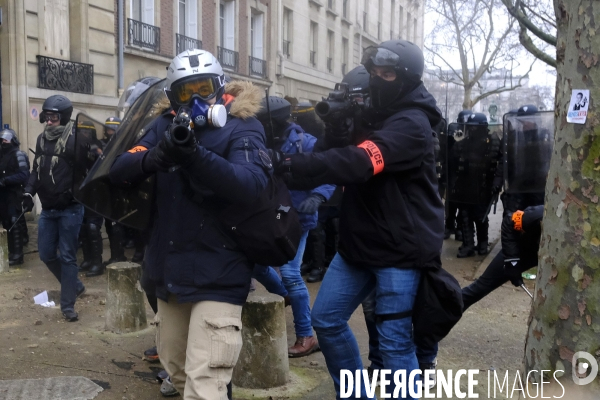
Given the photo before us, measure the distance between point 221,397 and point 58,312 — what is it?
3757 millimetres

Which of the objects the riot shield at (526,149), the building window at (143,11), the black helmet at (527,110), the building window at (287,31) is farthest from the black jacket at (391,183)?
the building window at (287,31)

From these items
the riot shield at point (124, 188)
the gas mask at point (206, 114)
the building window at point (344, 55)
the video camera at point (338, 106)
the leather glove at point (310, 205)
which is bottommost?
the leather glove at point (310, 205)

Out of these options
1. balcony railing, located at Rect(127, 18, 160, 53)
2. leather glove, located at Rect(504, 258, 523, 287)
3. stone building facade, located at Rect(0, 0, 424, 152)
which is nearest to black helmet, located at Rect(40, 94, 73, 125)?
leather glove, located at Rect(504, 258, 523, 287)

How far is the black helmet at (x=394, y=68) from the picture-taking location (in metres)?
3.21

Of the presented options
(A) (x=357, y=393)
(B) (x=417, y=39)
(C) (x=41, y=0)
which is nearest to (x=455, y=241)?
(A) (x=357, y=393)

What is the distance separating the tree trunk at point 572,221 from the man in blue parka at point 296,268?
1873mm

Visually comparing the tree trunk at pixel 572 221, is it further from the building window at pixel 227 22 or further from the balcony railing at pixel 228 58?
the building window at pixel 227 22

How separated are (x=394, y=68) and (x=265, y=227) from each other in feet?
3.24

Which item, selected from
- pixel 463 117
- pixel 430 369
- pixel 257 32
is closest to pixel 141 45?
pixel 257 32

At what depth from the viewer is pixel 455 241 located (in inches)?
426

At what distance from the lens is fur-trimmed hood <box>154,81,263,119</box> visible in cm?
300

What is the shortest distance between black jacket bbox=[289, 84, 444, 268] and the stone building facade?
11.3 metres

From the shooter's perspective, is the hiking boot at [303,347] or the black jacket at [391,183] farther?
the hiking boot at [303,347]

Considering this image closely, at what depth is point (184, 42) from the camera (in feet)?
62.3
